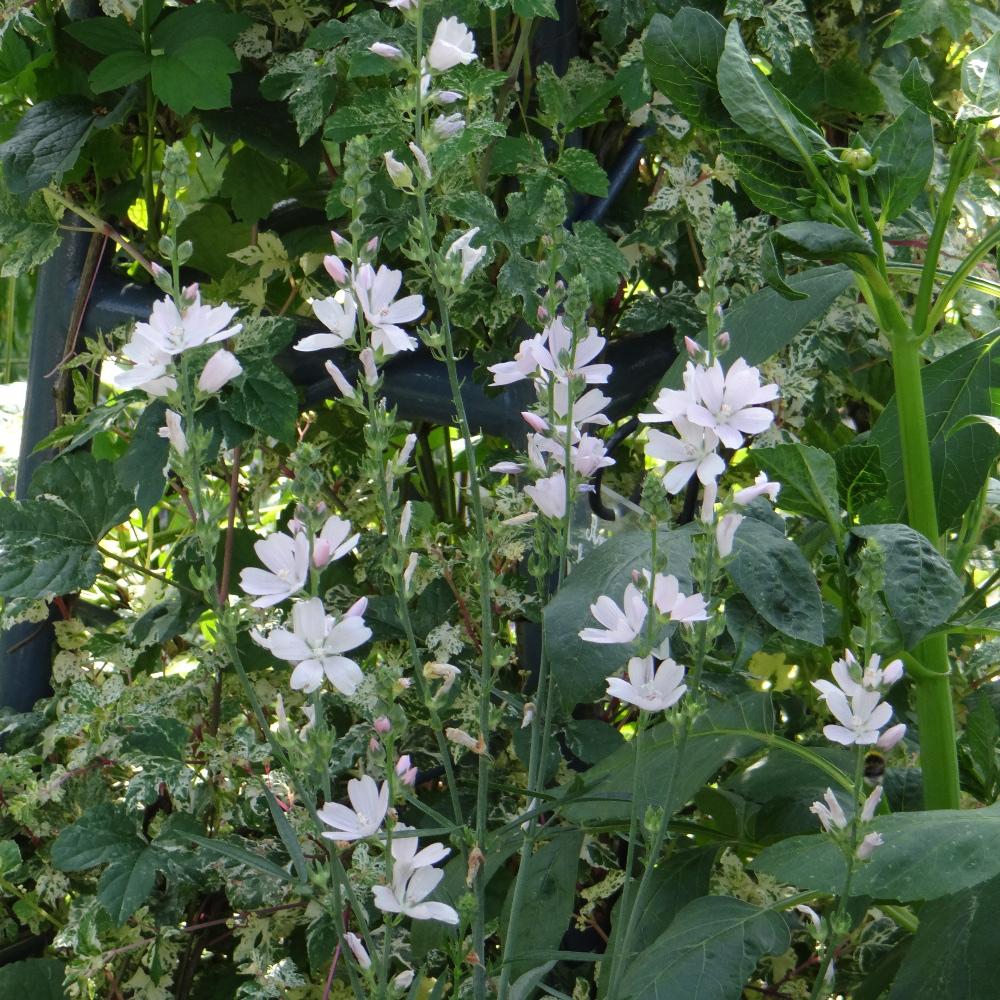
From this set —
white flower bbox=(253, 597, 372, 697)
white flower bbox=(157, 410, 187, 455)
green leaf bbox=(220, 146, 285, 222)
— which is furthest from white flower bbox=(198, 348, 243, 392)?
green leaf bbox=(220, 146, 285, 222)

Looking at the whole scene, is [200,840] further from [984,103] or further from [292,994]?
[984,103]

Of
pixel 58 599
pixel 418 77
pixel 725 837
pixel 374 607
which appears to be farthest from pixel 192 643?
pixel 418 77

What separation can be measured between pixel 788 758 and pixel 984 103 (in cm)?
53

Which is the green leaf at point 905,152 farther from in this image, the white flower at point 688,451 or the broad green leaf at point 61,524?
the broad green leaf at point 61,524

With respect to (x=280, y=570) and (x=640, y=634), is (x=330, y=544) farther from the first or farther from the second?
(x=640, y=634)

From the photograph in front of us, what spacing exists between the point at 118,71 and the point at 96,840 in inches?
27.6

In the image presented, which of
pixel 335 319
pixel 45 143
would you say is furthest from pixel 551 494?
pixel 45 143

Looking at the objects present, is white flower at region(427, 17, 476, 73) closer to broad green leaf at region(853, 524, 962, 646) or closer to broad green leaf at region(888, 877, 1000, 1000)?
broad green leaf at region(853, 524, 962, 646)

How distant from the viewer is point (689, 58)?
0.93 metres

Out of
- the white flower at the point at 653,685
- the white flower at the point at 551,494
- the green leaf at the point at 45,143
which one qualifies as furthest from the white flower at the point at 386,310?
the green leaf at the point at 45,143

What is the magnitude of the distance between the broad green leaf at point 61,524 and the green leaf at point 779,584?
684mm

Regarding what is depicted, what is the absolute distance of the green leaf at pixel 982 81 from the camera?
0.91 metres

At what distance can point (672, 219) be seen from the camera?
122 centimetres

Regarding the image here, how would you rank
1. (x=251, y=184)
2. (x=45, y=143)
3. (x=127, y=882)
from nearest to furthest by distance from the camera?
1. (x=127, y=882)
2. (x=45, y=143)
3. (x=251, y=184)
